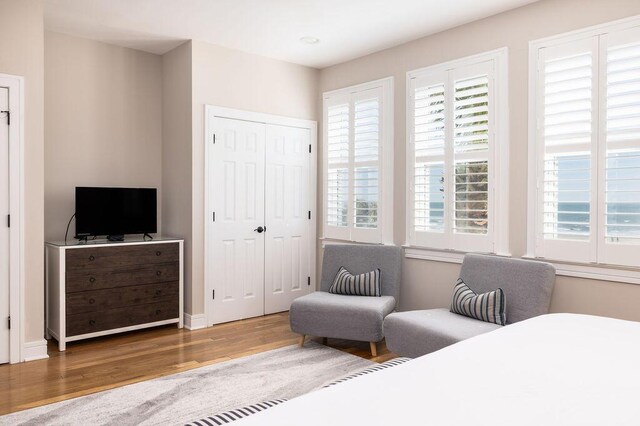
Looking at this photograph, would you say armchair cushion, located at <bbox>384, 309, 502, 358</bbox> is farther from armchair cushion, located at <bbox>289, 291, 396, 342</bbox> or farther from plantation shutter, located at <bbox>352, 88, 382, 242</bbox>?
plantation shutter, located at <bbox>352, 88, 382, 242</bbox>

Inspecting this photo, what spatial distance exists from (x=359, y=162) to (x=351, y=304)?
163cm

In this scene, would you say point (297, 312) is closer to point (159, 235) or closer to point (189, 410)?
point (189, 410)

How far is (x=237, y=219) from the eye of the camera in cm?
479

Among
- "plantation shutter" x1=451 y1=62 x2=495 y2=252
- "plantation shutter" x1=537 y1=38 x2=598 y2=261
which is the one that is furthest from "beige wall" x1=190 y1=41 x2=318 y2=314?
"plantation shutter" x1=537 y1=38 x2=598 y2=261

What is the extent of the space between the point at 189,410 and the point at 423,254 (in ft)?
7.86

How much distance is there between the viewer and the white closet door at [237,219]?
4.65 meters

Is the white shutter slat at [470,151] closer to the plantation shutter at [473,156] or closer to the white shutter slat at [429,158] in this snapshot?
the plantation shutter at [473,156]

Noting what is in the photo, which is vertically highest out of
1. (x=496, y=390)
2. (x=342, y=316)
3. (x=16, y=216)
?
(x=16, y=216)

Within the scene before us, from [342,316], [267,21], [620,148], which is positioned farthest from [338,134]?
[620,148]

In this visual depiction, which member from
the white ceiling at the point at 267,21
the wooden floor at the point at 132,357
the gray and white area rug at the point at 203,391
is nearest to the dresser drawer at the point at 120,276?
the wooden floor at the point at 132,357

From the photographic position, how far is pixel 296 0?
3521mm

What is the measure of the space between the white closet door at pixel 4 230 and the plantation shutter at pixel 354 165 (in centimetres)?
298

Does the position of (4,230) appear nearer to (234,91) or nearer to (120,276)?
(120,276)

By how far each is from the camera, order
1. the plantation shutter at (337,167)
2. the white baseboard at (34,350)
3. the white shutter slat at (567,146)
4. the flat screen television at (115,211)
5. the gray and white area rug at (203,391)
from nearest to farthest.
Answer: the gray and white area rug at (203,391), the white shutter slat at (567,146), the white baseboard at (34,350), the flat screen television at (115,211), the plantation shutter at (337,167)
